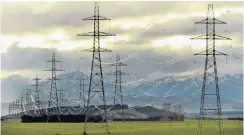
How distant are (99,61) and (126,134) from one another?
15.9 m

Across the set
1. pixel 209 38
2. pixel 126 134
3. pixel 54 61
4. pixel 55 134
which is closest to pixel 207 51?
A: pixel 209 38

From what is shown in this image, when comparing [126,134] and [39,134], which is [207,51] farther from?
[39,134]

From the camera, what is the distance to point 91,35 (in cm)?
11019

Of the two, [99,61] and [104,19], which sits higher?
[104,19]

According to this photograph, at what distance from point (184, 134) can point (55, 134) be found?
2398 cm

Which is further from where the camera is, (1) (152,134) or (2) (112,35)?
(1) (152,134)

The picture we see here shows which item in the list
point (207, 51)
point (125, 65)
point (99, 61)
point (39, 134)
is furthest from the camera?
point (125, 65)

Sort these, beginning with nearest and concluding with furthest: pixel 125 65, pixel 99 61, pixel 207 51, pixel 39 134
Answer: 1. pixel 207 51
2. pixel 99 61
3. pixel 39 134
4. pixel 125 65

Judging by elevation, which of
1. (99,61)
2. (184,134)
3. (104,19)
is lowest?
(184,134)

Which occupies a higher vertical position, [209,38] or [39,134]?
[209,38]

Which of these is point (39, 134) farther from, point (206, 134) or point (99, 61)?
point (206, 134)

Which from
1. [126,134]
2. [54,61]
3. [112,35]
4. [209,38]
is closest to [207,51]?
[209,38]

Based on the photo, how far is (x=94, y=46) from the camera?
110250mm

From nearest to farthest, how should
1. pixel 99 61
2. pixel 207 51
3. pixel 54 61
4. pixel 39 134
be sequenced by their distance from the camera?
pixel 207 51 < pixel 99 61 < pixel 39 134 < pixel 54 61
